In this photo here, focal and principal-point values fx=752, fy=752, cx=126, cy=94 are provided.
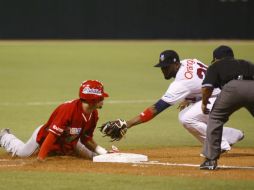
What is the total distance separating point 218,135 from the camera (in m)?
8.45

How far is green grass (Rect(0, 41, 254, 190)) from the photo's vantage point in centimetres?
807

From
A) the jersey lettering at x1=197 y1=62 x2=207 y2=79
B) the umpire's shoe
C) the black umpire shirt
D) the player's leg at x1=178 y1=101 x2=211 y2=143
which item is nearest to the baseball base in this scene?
the player's leg at x1=178 y1=101 x2=211 y2=143

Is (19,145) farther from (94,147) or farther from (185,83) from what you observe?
(185,83)

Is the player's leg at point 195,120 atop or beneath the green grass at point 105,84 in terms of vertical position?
atop

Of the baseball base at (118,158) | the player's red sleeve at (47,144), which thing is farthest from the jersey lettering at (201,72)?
the player's red sleeve at (47,144)

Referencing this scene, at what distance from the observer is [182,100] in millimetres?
10266

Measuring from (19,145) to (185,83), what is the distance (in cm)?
235

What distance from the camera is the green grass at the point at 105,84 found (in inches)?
318

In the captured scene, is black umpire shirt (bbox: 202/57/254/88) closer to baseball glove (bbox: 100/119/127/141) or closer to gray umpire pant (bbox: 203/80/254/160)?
gray umpire pant (bbox: 203/80/254/160)

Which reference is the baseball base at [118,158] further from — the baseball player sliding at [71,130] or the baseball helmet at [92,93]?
the baseball helmet at [92,93]

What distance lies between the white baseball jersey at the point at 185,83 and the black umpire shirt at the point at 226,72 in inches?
53.5

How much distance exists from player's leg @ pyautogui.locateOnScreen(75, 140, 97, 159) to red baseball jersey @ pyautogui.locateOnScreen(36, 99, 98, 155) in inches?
3.1

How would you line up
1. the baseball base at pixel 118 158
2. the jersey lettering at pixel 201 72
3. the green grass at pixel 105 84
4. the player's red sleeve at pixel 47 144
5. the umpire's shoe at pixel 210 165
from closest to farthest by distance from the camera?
1. the green grass at pixel 105 84
2. the umpire's shoe at pixel 210 165
3. the player's red sleeve at pixel 47 144
4. the baseball base at pixel 118 158
5. the jersey lettering at pixel 201 72

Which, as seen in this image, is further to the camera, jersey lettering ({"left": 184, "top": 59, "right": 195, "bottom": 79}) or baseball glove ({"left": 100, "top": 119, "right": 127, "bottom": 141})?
jersey lettering ({"left": 184, "top": 59, "right": 195, "bottom": 79})
